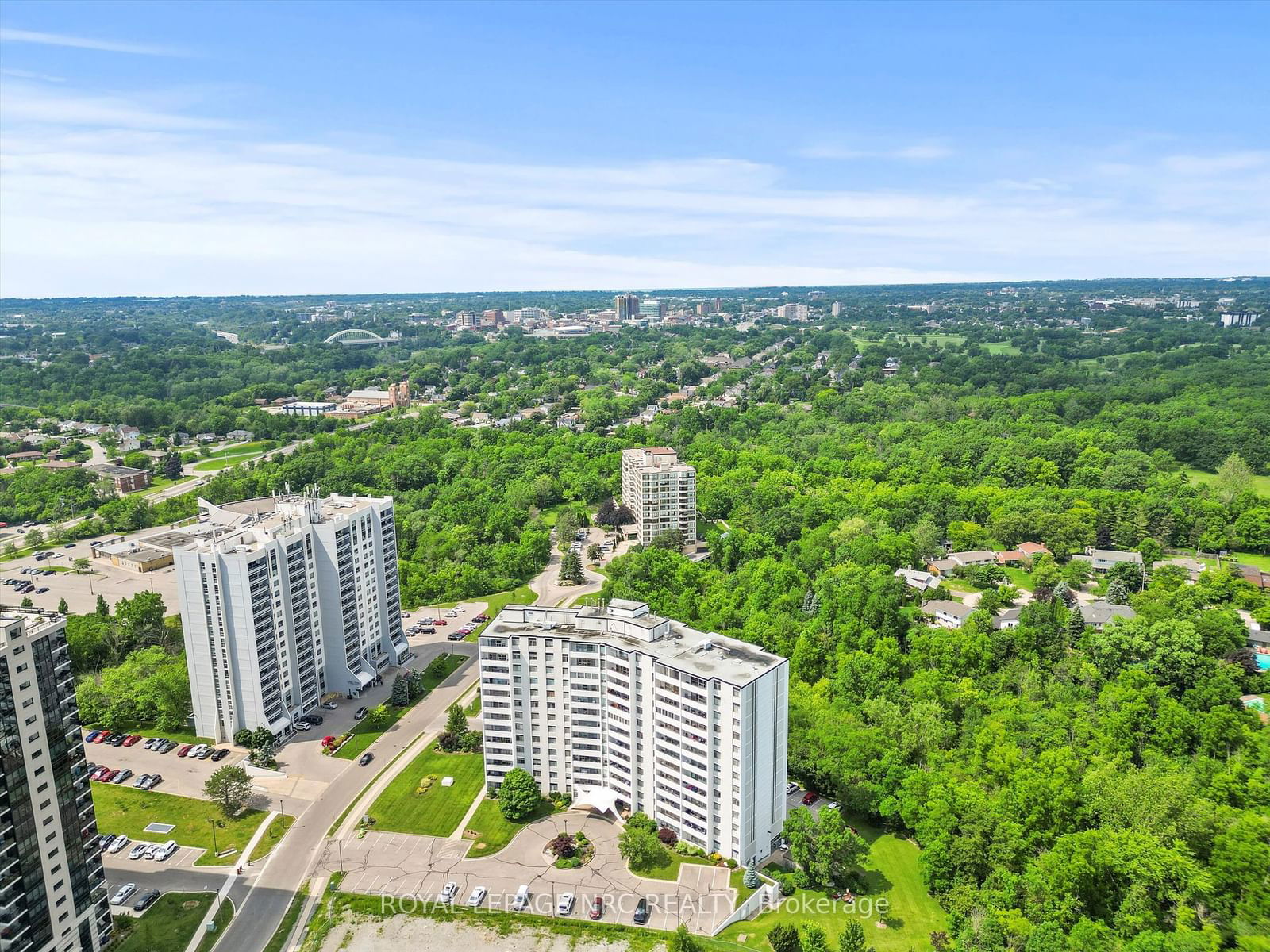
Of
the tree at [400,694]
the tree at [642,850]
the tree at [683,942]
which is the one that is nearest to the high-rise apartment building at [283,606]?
the tree at [400,694]

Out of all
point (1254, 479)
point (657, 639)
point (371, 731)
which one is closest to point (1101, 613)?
point (657, 639)

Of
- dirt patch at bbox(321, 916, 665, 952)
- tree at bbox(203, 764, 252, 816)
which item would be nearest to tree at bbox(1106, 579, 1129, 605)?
dirt patch at bbox(321, 916, 665, 952)

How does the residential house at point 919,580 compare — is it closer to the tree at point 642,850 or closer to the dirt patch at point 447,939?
the tree at point 642,850

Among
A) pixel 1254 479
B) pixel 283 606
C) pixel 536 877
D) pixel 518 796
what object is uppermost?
pixel 283 606

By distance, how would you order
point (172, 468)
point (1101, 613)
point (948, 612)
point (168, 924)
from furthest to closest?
point (172, 468) → point (948, 612) → point (1101, 613) → point (168, 924)

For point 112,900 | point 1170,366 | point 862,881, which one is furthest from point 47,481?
Result: point 1170,366

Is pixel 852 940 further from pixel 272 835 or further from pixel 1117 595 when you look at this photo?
pixel 1117 595
